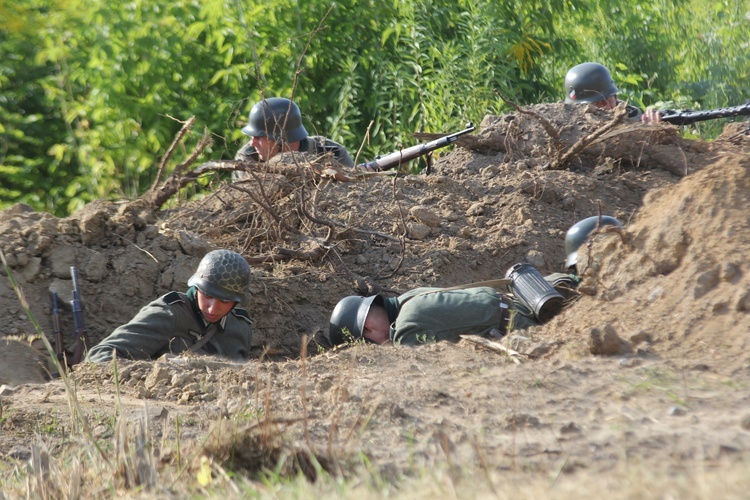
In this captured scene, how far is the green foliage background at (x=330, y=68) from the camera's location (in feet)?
33.4

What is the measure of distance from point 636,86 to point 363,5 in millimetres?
3601

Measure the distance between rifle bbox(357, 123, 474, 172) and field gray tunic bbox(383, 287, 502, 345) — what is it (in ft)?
9.18

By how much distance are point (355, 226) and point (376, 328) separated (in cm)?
167

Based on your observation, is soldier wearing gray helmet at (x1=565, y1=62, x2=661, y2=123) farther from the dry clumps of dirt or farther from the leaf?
the leaf

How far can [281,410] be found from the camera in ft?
12.8

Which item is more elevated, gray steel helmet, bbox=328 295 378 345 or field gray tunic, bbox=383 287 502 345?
field gray tunic, bbox=383 287 502 345

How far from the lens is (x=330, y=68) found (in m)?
10.9

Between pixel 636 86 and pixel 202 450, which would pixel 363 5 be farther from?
pixel 202 450

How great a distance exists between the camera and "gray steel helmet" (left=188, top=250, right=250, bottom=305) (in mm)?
5777

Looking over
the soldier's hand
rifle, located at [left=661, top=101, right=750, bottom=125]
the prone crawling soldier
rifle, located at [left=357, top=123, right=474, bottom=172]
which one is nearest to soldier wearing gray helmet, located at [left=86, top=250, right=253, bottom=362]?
the prone crawling soldier

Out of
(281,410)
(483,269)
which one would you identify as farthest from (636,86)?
(281,410)

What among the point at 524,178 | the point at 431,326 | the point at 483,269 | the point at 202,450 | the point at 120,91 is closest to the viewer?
the point at 202,450

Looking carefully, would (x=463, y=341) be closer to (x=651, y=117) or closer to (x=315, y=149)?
(x=315, y=149)

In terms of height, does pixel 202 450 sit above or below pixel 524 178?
below
